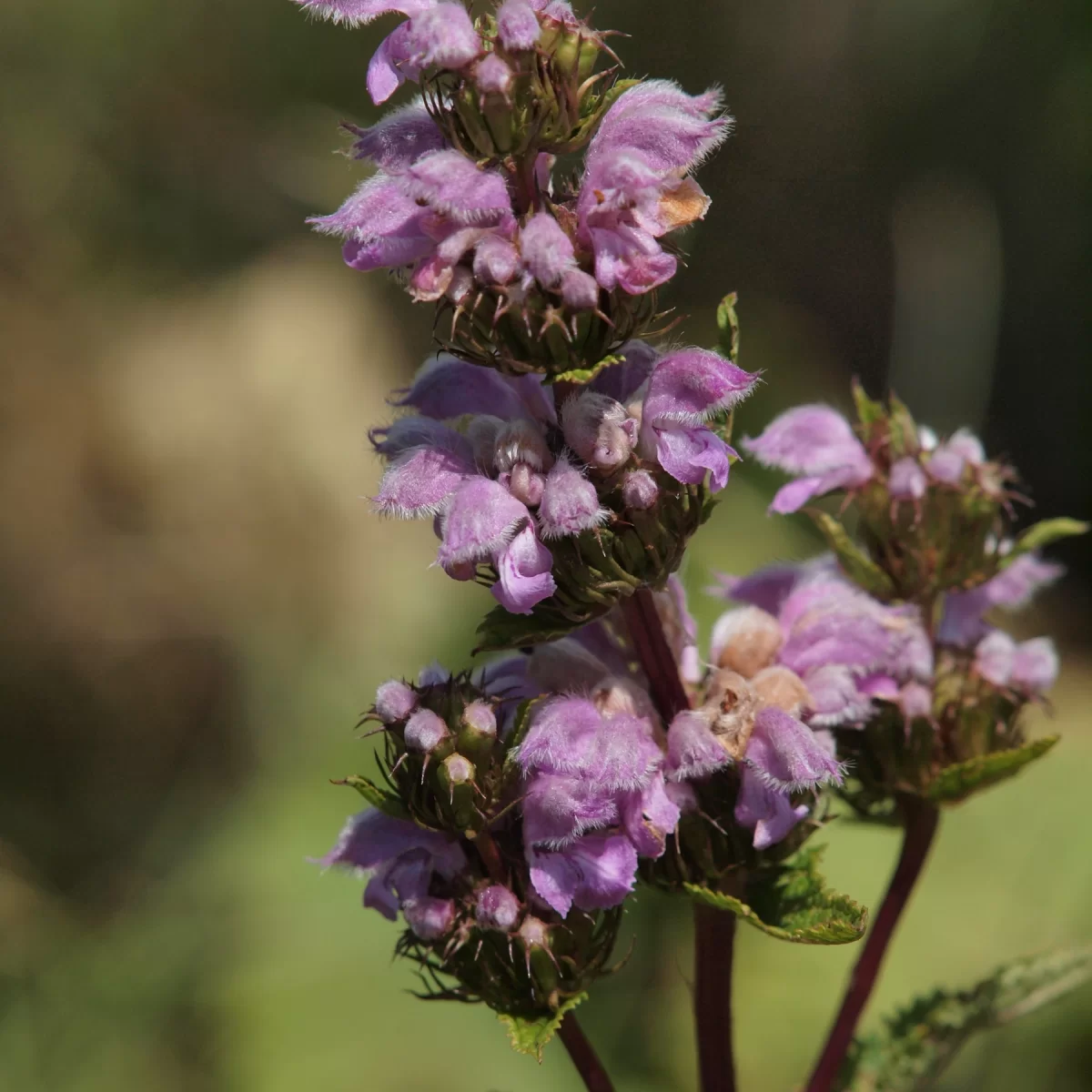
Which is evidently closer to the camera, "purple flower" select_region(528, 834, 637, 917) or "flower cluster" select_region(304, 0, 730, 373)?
"flower cluster" select_region(304, 0, 730, 373)

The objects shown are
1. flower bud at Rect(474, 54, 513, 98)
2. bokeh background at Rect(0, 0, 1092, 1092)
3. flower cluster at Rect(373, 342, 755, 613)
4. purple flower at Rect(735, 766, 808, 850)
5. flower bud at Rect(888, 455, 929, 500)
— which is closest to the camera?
flower bud at Rect(474, 54, 513, 98)

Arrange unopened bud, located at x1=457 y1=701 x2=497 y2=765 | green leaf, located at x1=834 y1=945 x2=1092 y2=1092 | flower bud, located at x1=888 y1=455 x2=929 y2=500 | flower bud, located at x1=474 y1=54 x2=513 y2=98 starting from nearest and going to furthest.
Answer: flower bud, located at x1=474 y1=54 x2=513 y2=98 → unopened bud, located at x1=457 y1=701 x2=497 y2=765 → flower bud, located at x1=888 y1=455 x2=929 y2=500 → green leaf, located at x1=834 y1=945 x2=1092 y2=1092

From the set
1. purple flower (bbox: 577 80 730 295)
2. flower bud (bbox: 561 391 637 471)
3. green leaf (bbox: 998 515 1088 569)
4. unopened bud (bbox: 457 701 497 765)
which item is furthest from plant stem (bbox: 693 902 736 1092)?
purple flower (bbox: 577 80 730 295)

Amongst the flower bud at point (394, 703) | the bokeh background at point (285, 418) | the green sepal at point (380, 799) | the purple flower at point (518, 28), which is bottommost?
the green sepal at point (380, 799)

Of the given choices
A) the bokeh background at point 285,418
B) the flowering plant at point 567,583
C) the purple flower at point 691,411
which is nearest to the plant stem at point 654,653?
the flowering plant at point 567,583

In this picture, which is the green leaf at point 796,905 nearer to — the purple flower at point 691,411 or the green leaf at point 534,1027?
the green leaf at point 534,1027

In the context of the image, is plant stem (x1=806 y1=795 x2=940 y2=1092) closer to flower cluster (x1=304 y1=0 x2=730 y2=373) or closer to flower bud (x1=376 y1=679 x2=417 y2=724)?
flower bud (x1=376 y1=679 x2=417 y2=724)

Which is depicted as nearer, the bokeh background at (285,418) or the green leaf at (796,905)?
the green leaf at (796,905)
